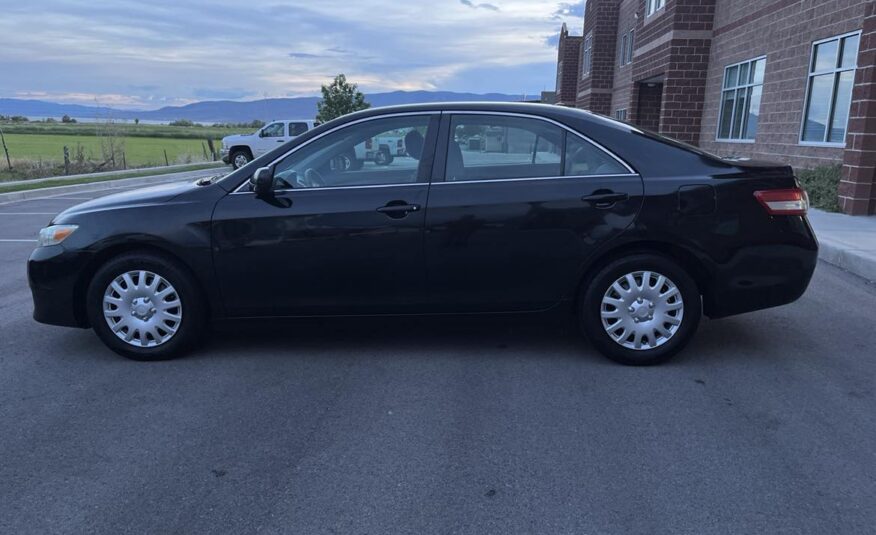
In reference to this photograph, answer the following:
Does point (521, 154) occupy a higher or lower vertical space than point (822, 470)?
higher

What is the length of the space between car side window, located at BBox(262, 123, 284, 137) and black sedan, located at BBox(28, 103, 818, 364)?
25.2 metres

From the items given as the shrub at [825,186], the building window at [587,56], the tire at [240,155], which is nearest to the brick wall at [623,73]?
the building window at [587,56]

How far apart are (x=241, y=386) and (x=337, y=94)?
3222 cm

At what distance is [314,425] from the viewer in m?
3.79

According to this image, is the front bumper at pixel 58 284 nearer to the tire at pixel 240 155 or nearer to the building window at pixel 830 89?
the building window at pixel 830 89

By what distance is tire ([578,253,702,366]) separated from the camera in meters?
4.53

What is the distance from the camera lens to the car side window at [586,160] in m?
4.58

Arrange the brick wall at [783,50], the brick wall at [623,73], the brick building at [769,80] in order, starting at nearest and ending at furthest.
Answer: the brick building at [769,80]
the brick wall at [783,50]
the brick wall at [623,73]

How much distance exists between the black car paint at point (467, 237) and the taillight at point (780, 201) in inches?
1.7

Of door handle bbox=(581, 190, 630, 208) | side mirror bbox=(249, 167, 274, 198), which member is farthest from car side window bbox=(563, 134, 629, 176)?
side mirror bbox=(249, 167, 274, 198)

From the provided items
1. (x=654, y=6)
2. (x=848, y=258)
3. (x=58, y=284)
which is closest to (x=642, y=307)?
(x=58, y=284)

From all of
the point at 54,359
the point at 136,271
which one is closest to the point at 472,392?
the point at 136,271

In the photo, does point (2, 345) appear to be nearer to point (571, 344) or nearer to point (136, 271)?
point (136, 271)

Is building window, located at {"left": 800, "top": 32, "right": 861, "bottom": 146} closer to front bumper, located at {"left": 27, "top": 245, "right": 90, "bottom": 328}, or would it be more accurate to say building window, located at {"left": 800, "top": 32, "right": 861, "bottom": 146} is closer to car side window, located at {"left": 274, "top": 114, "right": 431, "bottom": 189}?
car side window, located at {"left": 274, "top": 114, "right": 431, "bottom": 189}
